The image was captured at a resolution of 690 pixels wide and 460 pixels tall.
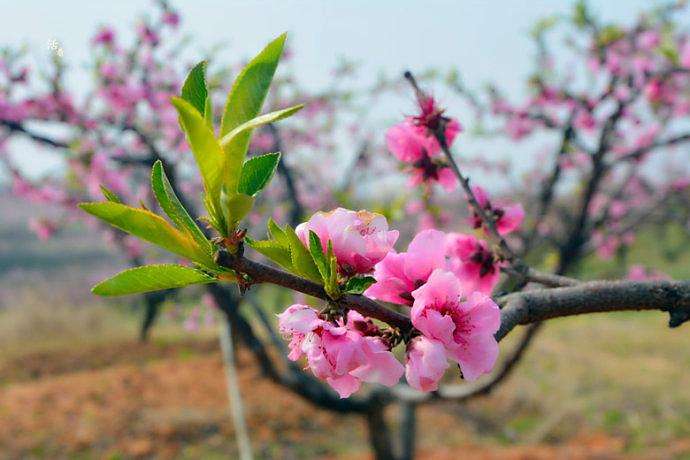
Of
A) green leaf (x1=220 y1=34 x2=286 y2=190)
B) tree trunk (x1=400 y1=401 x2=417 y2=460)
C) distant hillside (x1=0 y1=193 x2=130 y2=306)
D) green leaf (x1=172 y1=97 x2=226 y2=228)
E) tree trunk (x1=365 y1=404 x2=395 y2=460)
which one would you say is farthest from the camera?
distant hillside (x1=0 y1=193 x2=130 y2=306)

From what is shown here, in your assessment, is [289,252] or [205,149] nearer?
[205,149]

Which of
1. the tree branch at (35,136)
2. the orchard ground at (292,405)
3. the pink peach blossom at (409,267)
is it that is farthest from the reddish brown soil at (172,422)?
the pink peach blossom at (409,267)

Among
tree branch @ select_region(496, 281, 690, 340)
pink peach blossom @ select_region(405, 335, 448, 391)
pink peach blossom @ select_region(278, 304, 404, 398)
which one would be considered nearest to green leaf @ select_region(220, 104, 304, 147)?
pink peach blossom @ select_region(278, 304, 404, 398)

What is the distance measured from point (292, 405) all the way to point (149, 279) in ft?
21.2

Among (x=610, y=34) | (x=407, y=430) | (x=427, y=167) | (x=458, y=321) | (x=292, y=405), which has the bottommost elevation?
(x=407, y=430)

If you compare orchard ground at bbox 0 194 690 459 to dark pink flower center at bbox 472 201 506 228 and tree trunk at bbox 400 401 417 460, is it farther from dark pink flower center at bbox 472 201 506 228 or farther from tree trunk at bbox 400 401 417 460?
dark pink flower center at bbox 472 201 506 228

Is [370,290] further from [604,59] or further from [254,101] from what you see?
[604,59]

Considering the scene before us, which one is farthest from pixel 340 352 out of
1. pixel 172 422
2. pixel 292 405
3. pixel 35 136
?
pixel 292 405

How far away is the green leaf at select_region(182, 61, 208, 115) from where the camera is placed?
843 millimetres

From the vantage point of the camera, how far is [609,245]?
20.2 ft

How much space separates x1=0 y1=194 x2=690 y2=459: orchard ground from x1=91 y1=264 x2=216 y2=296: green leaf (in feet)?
17.3

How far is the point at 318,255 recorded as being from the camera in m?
0.84

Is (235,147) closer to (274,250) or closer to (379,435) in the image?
(274,250)

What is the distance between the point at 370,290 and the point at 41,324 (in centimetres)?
1191
